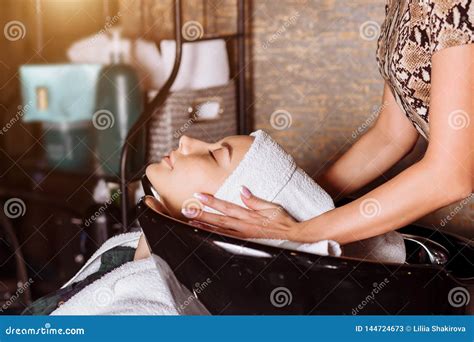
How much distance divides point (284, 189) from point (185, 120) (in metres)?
1.77

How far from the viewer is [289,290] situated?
97 cm

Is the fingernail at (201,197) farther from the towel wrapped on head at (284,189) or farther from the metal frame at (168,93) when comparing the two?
the metal frame at (168,93)

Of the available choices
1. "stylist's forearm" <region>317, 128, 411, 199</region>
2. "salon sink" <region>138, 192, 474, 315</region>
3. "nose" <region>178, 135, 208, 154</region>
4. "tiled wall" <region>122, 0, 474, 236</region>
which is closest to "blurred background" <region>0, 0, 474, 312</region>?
"tiled wall" <region>122, 0, 474, 236</region>

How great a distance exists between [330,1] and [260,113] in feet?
1.98

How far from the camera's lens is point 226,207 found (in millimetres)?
1132

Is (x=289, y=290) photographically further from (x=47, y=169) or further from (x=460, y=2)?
(x=47, y=169)

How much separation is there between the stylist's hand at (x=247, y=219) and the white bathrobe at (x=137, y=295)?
0.34 ft

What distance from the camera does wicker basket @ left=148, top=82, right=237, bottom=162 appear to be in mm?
2867

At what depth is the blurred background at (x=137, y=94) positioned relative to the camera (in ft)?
9.51

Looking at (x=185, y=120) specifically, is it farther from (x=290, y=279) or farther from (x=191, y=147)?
(x=290, y=279)

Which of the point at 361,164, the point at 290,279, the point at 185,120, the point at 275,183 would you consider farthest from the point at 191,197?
the point at 185,120

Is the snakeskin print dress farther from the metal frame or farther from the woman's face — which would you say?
the metal frame

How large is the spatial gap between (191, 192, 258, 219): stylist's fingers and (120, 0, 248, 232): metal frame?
1.32 metres
